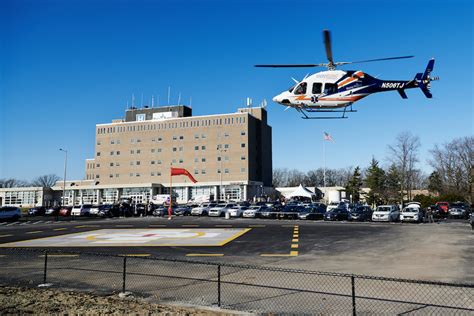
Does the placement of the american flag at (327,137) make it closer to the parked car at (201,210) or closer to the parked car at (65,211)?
the parked car at (201,210)

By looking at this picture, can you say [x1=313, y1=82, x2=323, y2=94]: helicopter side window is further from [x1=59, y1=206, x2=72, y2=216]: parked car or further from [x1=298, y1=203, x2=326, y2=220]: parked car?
[x1=59, y1=206, x2=72, y2=216]: parked car

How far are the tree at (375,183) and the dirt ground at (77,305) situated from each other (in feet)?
246

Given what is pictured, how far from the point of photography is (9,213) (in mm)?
44438

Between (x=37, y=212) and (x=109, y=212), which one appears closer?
(x=109, y=212)

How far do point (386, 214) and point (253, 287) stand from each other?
3132 centimetres

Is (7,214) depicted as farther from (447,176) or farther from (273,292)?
(447,176)

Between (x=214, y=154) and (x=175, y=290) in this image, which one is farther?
(x=214, y=154)

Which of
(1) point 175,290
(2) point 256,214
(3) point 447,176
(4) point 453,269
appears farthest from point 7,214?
(3) point 447,176

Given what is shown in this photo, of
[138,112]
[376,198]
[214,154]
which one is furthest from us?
[138,112]

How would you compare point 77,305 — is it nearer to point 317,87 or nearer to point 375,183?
point 317,87

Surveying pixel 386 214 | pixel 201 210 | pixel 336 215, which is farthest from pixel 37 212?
pixel 386 214

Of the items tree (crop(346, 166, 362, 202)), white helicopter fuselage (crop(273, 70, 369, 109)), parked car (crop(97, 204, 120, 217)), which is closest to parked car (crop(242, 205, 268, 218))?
parked car (crop(97, 204, 120, 217))

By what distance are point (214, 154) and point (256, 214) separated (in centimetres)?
6014

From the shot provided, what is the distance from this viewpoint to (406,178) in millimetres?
70500
